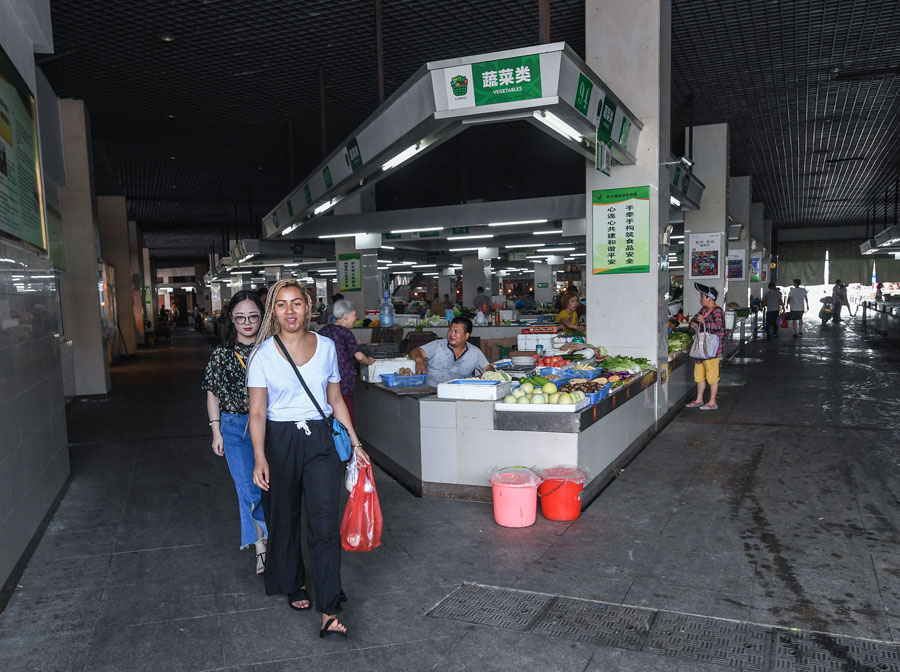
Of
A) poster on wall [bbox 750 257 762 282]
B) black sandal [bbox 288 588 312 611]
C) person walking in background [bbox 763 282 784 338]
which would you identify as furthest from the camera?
poster on wall [bbox 750 257 762 282]

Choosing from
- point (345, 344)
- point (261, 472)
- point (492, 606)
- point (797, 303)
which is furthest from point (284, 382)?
point (797, 303)

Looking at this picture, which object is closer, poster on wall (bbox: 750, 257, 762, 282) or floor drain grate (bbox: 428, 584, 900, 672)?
floor drain grate (bbox: 428, 584, 900, 672)

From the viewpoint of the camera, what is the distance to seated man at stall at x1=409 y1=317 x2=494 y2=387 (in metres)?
5.56

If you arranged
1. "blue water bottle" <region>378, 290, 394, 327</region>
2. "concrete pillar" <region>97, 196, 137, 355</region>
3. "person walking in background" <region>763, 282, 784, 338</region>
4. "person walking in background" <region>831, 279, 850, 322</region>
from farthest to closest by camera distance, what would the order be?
"person walking in background" <region>831, 279, 850, 322</region> → "person walking in background" <region>763, 282, 784, 338</region> → "concrete pillar" <region>97, 196, 137, 355</region> → "blue water bottle" <region>378, 290, 394, 327</region>

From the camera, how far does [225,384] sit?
3564mm

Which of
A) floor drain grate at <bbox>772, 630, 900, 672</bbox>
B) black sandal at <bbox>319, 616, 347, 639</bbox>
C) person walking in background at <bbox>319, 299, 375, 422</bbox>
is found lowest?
floor drain grate at <bbox>772, 630, 900, 672</bbox>

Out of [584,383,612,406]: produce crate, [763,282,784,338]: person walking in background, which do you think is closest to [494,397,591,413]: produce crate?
[584,383,612,406]: produce crate

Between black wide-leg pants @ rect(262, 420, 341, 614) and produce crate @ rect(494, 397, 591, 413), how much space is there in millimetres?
1795

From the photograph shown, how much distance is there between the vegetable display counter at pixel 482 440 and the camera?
4508 millimetres

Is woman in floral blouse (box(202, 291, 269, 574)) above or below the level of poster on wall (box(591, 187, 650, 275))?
below

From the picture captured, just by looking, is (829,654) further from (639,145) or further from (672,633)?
(639,145)

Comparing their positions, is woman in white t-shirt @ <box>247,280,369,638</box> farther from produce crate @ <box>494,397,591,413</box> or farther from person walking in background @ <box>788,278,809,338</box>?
person walking in background @ <box>788,278,809,338</box>

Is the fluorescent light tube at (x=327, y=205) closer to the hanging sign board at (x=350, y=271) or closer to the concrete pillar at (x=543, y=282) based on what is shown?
the hanging sign board at (x=350, y=271)

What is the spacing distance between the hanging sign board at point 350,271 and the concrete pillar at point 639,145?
826 centimetres
